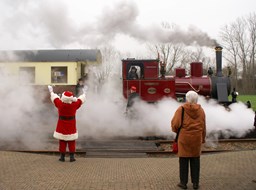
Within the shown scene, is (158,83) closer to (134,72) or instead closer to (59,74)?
(134,72)

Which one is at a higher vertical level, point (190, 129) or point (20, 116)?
point (190, 129)

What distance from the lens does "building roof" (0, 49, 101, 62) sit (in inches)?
577

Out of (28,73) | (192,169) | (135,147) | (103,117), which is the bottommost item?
(135,147)

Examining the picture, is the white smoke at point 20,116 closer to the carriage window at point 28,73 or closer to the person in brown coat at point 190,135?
the carriage window at point 28,73

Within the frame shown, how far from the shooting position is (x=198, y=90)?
1274cm

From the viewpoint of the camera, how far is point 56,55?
1558 centimetres

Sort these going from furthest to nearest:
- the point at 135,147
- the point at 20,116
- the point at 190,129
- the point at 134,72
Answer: the point at 134,72 < the point at 20,116 < the point at 135,147 < the point at 190,129

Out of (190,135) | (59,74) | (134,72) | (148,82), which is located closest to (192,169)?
(190,135)

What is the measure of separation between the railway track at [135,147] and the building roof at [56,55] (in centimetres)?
610

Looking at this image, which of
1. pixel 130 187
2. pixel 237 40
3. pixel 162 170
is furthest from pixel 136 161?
pixel 237 40

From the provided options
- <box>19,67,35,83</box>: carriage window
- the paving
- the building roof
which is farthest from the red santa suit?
the building roof

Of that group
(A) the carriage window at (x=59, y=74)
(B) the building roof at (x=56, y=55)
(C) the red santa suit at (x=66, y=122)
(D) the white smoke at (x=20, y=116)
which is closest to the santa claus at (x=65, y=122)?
(C) the red santa suit at (x=66, y=122)

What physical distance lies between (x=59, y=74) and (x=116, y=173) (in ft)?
32.2

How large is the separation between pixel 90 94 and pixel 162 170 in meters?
6.64
